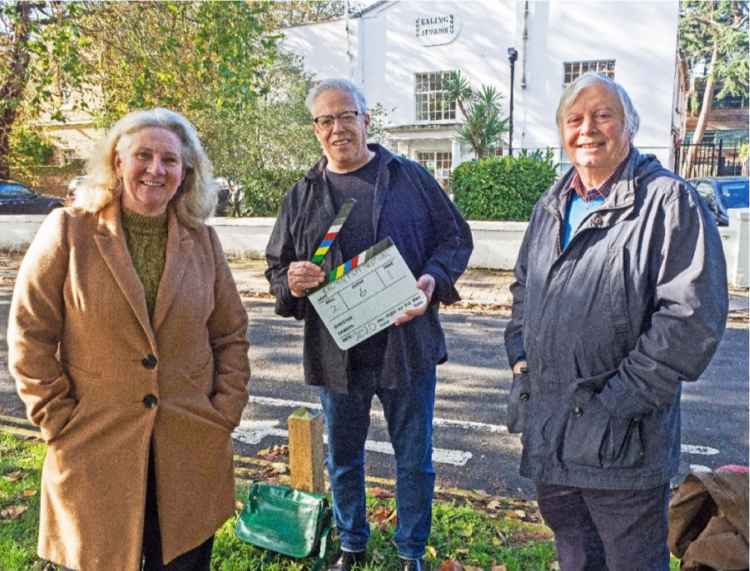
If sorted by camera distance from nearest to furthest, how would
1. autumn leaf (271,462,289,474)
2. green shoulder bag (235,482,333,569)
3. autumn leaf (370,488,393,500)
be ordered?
green shoulder bag (235,482,333,569), autumn leaf (370,488,393,500), autumn leaf (271,462,289,474)

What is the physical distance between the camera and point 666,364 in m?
2.02

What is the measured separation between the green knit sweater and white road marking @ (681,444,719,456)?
424 cm

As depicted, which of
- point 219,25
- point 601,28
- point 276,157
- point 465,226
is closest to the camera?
point 465,226

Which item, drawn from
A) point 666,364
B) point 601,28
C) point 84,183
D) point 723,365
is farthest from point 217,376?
point 601,28

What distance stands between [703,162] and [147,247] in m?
27.5

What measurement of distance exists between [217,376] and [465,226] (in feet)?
4.67

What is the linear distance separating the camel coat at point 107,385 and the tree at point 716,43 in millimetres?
32844

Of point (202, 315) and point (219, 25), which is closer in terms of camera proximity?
point (202, 315)

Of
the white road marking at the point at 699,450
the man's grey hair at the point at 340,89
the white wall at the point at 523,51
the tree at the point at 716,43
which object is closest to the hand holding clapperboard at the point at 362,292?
the man's grey hair at the point at 340,89

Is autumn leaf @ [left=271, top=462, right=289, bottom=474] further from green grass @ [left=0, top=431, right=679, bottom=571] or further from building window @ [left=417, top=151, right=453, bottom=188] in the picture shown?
building window @ [left=417, top=151, right=453, bottom=188]

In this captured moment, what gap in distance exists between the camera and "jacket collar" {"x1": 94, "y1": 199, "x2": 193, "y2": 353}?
222 cm

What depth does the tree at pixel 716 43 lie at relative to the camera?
31094mm

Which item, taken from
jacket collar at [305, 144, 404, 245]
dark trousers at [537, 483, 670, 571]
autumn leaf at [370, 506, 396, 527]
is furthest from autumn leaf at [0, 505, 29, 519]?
dark trousers at [537, 483, 670, 571]

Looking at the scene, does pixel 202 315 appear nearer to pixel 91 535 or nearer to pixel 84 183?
pixel 84 183
